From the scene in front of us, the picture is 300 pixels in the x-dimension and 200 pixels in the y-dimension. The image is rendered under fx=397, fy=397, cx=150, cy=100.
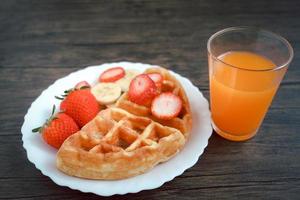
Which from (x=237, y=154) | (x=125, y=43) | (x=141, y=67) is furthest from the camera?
(x=125, y=43)

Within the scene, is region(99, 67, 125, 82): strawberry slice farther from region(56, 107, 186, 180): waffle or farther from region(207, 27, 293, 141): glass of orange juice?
region(207, 27, 293, 141): glass of orange juice

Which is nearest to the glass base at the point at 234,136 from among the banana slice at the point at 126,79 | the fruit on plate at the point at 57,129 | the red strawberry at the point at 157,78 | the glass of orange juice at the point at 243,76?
the glass of orange juice at the point at 243,76

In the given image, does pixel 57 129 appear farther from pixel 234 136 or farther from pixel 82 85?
pixel 234 136

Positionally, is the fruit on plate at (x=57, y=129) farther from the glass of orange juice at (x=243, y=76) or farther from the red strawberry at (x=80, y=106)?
the glass of orange juice at (x=243, y=76)

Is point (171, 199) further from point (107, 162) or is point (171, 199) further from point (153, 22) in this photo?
point (153, 22)

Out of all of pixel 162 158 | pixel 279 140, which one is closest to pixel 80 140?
pixel 162 158

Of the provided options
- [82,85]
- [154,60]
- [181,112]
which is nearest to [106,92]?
[82,85]

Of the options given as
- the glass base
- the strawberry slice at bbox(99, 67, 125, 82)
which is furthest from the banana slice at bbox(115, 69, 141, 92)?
the glass base
